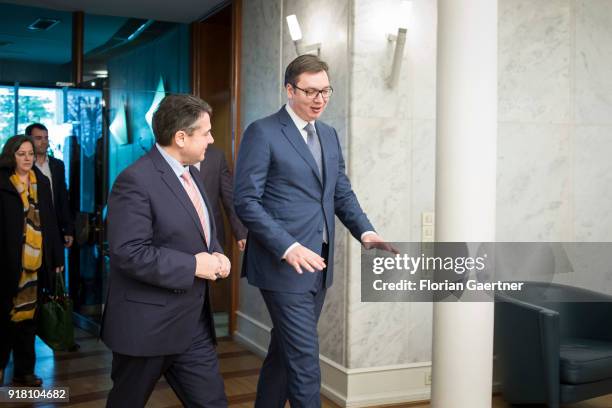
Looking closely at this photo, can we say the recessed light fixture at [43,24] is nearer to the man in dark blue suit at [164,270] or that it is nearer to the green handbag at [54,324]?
the green handbag at [54,324]

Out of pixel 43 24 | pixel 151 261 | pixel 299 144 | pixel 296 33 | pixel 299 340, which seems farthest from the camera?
pixel 43 24

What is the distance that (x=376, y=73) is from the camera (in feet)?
14.5

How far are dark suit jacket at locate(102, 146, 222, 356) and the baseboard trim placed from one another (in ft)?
6.59

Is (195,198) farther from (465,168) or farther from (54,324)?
(54,324)

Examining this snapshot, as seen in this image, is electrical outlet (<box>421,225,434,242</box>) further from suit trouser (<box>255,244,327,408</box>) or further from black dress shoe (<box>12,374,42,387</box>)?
black dress shoe (<box>12,374,42,387</box>)

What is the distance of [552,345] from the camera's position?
405cm

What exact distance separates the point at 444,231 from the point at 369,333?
3.88ft

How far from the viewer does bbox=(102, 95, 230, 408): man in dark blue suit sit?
2.48 m

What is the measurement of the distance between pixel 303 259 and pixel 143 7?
4683 millimetres

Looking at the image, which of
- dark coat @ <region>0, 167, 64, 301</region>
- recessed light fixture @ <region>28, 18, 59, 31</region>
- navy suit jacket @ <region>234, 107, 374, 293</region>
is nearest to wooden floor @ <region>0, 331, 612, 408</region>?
dark coat @ <region>0, 167, 64, 301</region>

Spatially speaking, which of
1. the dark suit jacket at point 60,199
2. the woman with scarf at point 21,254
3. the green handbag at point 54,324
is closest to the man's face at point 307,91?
the woman with scarf at point 21,254

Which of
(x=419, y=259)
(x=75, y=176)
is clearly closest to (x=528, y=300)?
(x=419, y=259)

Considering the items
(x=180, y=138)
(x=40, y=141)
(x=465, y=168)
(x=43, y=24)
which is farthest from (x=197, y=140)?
(x=43, y=24)

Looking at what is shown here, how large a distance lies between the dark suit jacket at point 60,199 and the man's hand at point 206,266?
12.1 ft
